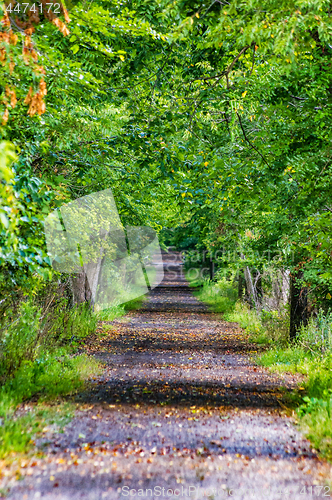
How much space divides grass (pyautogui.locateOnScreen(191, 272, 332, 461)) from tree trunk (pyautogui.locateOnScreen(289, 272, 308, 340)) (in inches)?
8.9

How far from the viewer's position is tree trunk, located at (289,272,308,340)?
9.68 m

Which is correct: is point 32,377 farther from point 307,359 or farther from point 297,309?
point 297,309

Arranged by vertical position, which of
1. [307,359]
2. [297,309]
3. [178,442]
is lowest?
[307,359]

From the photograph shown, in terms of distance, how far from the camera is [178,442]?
470cm

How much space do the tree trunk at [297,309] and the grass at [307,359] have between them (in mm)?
226

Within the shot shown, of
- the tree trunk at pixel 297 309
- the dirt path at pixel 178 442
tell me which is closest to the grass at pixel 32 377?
the dirt path at pixel 178 442

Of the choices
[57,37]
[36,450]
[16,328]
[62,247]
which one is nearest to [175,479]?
[36,450]

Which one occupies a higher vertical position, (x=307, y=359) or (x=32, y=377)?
(x=32, y=377)

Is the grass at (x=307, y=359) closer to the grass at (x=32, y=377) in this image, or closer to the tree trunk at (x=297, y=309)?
the tree trunk at (x=297, y=309)

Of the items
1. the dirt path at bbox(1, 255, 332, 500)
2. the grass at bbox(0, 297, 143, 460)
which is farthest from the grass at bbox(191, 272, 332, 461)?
the grass at bbox(0, 297, 143, 460)

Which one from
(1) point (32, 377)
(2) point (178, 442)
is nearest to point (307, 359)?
(2) point (178, 442)

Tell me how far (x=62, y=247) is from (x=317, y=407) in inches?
185

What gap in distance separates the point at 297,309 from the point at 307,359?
177 centimetres

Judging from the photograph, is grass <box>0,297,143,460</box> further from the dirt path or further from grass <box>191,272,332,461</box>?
grass <box>191,272,332,461</box>
